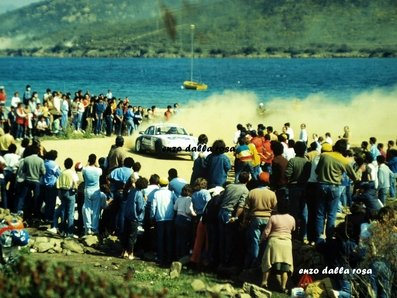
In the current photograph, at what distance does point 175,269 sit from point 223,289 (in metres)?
1.28

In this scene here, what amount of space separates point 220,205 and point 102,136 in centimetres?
1804

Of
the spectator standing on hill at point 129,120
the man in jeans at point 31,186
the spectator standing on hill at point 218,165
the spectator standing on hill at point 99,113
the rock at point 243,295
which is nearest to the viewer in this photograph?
the rock at point 243,295

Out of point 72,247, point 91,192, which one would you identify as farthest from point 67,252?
point 91,192

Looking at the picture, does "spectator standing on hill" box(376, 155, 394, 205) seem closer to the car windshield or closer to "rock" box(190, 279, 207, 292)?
"rock" box(190, 279, 207, 292)

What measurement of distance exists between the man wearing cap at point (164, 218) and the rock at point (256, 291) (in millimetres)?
2556

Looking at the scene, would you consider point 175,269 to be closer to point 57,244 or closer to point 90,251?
point 90,251

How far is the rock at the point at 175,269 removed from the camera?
13.5 meters

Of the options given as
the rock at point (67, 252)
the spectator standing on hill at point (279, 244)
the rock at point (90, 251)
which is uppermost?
the spectator standing on hill at point (279, 244)

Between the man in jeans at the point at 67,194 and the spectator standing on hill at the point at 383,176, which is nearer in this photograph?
the man in jeans at the point at 67,194

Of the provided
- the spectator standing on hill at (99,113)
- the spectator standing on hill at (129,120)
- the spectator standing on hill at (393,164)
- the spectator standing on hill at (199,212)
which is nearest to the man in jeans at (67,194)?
the spectator standing on hill at (199,212)

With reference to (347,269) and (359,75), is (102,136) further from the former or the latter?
(359,75)

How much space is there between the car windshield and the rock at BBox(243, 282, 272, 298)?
49.5 ft

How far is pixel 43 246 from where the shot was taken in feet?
49.5

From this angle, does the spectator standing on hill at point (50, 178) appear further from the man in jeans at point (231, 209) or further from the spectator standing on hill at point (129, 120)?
the spectator standing on hill at point (129, 120)
